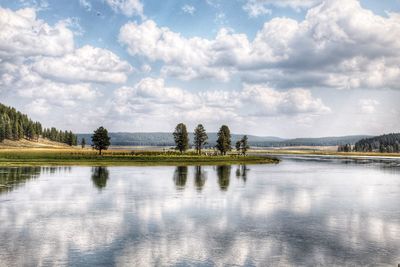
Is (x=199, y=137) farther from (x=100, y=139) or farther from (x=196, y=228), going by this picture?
(x=196, y=228)

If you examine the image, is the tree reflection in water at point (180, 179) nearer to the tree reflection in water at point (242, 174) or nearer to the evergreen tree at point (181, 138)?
the tree reflection in water at point (242, 174)

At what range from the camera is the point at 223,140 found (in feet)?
565

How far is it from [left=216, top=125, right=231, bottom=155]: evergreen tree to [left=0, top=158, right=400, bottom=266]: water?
11983 centimetres

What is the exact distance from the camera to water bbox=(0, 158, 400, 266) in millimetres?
22359

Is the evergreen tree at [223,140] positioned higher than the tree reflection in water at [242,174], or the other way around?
the evergreen tree at [223,140]

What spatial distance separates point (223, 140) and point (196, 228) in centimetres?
14217

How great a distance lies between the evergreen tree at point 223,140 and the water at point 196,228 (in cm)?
11983

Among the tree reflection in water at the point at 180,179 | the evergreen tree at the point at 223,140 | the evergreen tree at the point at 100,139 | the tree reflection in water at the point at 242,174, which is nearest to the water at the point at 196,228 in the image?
the tree reflection in water at the point at 180,179

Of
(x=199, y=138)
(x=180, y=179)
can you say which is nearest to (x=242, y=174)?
(x=180, y=179)

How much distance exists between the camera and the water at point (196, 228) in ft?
73.4

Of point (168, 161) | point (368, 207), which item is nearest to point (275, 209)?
point (368, 207)

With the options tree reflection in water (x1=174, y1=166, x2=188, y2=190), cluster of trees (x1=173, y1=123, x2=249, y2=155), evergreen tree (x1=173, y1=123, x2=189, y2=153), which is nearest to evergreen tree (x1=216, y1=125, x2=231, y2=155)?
cluster of trees (x1=173, y1=123, x2=249, y2=155)

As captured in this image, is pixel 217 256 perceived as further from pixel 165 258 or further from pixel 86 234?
pixel 86 234

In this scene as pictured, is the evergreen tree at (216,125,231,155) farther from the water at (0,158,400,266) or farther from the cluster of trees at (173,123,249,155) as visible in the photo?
the water at (0,158,400,266)
